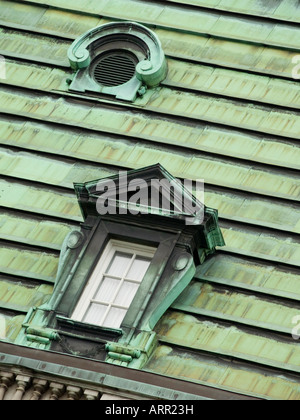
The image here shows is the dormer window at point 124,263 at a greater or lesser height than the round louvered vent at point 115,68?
lesser

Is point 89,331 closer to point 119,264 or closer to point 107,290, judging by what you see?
point 107,290

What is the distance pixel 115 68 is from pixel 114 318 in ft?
15.0

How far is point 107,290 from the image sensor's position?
18.1 metres

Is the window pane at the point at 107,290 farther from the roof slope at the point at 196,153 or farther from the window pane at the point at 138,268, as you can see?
the roof slope at the point at 196,153

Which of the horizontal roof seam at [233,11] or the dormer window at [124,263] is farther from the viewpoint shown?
the horizontal roof seam at [233,11]

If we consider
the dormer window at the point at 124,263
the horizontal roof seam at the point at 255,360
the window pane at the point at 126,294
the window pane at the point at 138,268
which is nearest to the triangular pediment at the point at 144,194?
the dormer window at the point at 124,263

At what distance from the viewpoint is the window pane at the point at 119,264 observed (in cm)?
1830

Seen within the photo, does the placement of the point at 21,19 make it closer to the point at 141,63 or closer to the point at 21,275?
the point at 141,63

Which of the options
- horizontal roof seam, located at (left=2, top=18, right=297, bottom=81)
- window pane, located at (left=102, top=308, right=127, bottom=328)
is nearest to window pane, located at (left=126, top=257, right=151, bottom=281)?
window pane, located at (left=102, top=308, right=127, bottom=328)

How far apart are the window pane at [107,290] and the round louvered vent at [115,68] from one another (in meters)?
3.79

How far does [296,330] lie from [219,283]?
1.16 meters

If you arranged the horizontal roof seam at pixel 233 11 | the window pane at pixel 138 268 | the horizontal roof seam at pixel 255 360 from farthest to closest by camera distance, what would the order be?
the horizontal roof seam at pixel 233 11
the window pane at pixel 138 268
the horizontal roof seam at pixel 255 360

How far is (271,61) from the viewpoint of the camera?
21.0 metres

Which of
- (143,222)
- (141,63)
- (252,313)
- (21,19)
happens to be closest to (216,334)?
(252,313)
